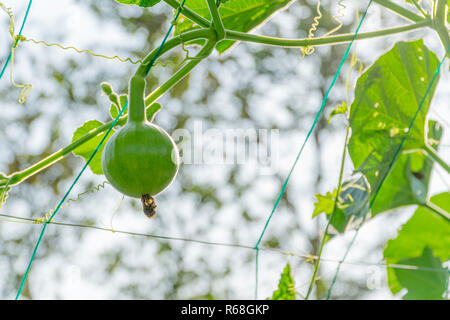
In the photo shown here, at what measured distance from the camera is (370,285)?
0.77 m

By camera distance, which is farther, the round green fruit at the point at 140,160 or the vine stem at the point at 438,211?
the vine stem at the point at 438,211

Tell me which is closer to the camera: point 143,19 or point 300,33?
point 300,33

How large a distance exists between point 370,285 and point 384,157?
0.19 m

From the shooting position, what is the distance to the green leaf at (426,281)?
2.36 feet

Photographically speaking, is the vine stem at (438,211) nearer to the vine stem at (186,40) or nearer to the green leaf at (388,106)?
the green leaf at (388,106)

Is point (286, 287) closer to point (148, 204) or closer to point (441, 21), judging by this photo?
point (148, 204)

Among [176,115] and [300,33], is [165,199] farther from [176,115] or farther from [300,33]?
[300,33]

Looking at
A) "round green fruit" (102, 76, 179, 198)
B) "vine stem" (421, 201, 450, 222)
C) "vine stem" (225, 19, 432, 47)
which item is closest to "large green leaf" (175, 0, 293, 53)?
"vine stem" (225, 19, 432, 47)

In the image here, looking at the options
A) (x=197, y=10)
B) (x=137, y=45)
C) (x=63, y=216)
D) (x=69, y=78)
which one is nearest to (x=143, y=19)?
(x=137, y=45)

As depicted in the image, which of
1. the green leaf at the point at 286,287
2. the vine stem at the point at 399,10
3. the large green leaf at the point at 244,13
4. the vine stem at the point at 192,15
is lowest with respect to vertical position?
the green leaf at the point at 286,287

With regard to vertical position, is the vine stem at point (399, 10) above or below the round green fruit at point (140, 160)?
above

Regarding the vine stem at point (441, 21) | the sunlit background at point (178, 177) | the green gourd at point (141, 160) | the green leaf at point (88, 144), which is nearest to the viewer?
the green gourd at point (141, 160)

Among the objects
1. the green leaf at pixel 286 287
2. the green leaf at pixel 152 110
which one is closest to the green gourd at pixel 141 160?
Answer: the green leaf at pixel 152 110

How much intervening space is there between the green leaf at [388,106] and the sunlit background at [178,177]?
11.4 feet
